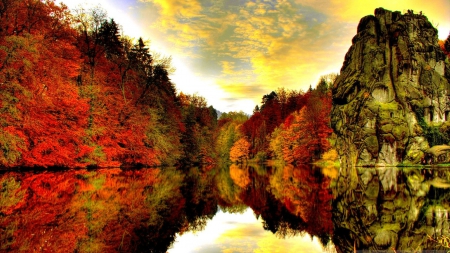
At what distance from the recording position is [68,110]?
83.4ft

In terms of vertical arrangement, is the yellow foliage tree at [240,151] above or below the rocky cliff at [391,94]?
below

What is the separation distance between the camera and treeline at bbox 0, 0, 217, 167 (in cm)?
1936

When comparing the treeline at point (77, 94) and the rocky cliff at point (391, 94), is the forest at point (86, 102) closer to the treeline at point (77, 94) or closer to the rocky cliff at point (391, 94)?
the treeline at point (77, 94)

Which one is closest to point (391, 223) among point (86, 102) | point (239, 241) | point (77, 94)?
point (239, 241)

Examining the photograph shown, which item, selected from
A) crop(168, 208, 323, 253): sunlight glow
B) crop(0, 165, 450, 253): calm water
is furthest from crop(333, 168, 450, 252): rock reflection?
crop(168, 208, 323, 253): sunlight glow

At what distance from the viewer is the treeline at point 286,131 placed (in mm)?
54094

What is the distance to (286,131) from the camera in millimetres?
61344

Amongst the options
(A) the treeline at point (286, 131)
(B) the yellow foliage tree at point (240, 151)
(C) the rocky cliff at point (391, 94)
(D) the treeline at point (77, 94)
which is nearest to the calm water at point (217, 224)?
(D) the treeline at point (77, 94)

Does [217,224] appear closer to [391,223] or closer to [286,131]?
[391,223]

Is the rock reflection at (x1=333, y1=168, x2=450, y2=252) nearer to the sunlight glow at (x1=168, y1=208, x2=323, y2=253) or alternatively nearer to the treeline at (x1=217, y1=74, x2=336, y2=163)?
the sunlight glow at (x1=168, y1=208, x2=323, y2=253)

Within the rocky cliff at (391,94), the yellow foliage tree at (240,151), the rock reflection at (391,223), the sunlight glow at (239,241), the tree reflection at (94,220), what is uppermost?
the rocky cliff at (391,94)

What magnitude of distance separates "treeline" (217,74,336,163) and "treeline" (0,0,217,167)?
22833mm

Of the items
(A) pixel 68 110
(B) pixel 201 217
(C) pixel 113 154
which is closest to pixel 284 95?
(C) pixel 113 154

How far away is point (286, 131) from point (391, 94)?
81.2 feet
